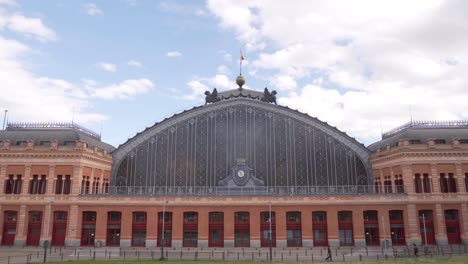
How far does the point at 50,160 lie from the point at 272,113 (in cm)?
4194

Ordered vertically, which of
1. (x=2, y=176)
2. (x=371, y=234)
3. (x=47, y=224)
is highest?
(x=2, y=176)

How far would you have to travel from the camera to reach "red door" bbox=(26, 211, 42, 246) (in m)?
64.8

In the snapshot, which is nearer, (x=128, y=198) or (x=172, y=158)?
(x=128, y=198)

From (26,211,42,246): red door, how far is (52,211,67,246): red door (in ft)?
8.36

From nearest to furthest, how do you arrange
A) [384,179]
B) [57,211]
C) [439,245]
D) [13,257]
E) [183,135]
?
1. [13,257]
2. [439,245]
3. [57,211]
4. [384,179]
5. [183,135]

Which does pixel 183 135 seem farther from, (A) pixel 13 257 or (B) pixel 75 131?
(A) pixel 13 257

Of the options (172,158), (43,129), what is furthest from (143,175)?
(43,129)

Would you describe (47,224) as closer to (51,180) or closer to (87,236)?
(87,236)

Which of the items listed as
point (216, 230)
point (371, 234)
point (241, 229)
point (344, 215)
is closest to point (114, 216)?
point (216, 230)

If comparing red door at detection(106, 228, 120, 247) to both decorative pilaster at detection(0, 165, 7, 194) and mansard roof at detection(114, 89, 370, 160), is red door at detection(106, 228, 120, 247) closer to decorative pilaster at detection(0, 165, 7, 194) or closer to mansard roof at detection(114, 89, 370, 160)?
mansard roof at detection(114, 89, 370, 160)

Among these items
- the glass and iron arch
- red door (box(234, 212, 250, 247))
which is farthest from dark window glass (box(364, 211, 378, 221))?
red door (box(234, 212, 250, 247))

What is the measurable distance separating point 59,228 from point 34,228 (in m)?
4.16

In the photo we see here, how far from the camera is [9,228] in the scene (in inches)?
2606

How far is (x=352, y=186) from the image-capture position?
238 feet
